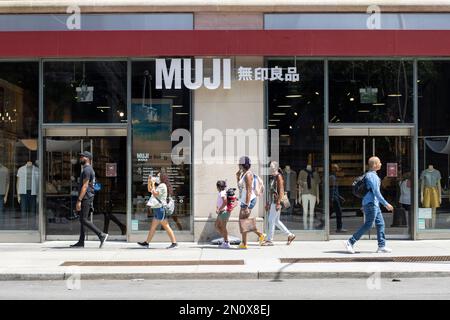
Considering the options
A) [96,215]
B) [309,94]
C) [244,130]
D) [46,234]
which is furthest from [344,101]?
[46,234]

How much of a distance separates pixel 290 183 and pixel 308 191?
451 millimetres

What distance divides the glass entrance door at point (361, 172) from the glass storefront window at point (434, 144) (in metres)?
0.32

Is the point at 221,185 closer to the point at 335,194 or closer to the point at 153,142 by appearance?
the point at 153,142

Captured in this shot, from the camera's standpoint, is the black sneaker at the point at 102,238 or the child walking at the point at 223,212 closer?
the child walking at the point at 223,212

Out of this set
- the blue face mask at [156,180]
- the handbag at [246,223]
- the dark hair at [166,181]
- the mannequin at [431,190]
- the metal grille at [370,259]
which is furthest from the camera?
the mannequin at [431,190]

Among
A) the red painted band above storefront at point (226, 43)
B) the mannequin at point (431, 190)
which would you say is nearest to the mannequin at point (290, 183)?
the red painted band above storefront at point (226, 43)

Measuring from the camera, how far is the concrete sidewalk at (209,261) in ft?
37.7

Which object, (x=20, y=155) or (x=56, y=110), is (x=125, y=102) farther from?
(x=20, y=155)

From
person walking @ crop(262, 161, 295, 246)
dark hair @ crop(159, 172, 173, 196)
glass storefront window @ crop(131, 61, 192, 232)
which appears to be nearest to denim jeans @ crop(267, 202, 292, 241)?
person walking @ crop(262, 161, 295, 246)

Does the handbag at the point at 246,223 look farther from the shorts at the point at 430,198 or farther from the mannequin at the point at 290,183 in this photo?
the shorts at the point at 430,198

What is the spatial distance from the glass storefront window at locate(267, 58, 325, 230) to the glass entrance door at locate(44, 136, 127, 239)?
3615mm

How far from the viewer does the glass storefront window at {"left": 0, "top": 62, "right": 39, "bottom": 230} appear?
1611 cm

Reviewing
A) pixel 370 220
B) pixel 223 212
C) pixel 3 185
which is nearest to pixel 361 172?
pixel 370 220

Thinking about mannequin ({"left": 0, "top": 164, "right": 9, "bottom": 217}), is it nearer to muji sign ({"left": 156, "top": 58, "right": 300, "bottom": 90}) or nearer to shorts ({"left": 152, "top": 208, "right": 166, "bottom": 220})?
shorts ({"left": 152, "top": 208, "right": 166, "bottom": 220})
